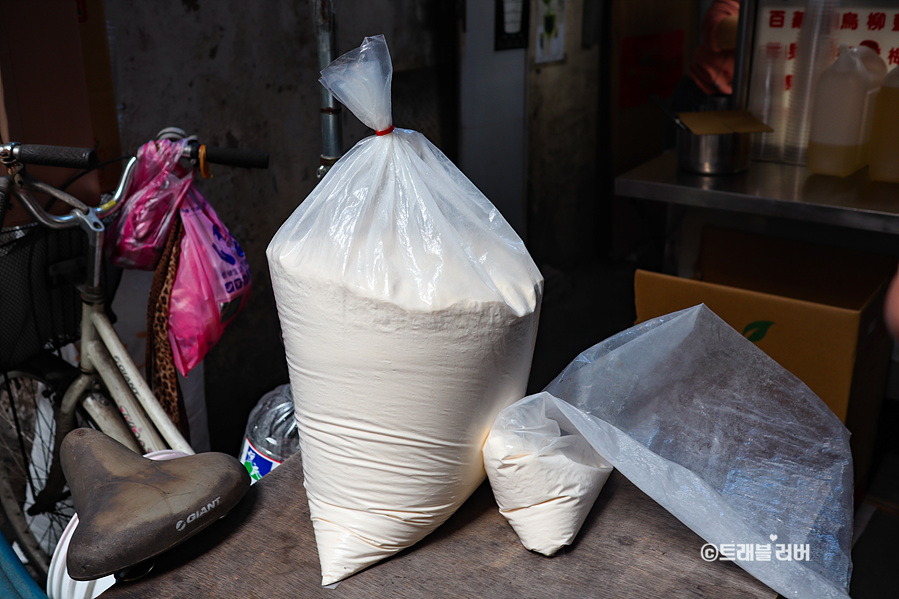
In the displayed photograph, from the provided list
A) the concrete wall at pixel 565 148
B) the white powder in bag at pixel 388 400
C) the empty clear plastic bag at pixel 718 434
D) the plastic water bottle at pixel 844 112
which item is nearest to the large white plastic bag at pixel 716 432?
the empty clear plastic bag at pixel 718 434

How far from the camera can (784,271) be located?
241cm

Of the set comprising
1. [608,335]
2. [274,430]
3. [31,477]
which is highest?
[274,430]

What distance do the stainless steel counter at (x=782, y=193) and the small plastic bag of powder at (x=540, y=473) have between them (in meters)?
1.36

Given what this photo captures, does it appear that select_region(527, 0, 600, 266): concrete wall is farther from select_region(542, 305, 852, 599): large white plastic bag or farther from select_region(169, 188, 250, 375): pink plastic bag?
select_region(542, 305, 852, 599): large white plastic bag

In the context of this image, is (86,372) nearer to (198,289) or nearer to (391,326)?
(198,289)

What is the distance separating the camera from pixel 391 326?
930 millimetres

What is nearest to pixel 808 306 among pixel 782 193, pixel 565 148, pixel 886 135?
pixel 782 193

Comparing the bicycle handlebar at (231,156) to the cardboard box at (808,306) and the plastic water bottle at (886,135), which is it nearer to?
the cardboard box at (808,306)

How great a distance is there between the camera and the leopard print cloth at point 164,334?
5.17 ft

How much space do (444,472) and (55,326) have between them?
3.54 ft

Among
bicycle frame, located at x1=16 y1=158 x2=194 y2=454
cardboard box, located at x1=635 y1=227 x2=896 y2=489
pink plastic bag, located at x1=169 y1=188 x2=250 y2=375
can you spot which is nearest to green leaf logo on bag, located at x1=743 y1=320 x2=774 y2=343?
cardboard box, located at x1=635 y1=227 x2=896 y2=489

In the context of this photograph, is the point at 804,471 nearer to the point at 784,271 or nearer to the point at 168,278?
the point at 168,278

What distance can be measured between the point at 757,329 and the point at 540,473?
3.71 feet

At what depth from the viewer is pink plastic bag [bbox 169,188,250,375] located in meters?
1.57
